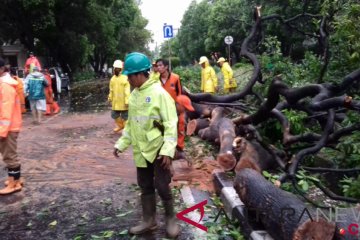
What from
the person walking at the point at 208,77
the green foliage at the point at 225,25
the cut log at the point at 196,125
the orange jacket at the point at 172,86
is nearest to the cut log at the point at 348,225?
the orange jacket at the point at 172,86

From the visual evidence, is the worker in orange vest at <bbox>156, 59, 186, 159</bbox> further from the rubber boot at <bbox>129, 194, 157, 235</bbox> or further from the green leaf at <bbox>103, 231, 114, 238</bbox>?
the green leaf at <bbox>103, 231, 114, 238</bbox>

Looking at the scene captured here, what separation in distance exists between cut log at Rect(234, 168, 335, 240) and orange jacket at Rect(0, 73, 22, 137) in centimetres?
320

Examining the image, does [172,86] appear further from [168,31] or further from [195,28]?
[195,28]

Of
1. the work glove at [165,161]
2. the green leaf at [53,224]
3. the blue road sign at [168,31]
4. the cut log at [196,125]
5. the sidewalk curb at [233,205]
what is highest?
the blue road sign at [168,31]

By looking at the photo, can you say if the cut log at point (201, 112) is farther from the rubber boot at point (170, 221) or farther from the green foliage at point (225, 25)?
the green foliage at point (225, 25)

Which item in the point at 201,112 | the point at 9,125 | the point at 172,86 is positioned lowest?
the point at 201,112

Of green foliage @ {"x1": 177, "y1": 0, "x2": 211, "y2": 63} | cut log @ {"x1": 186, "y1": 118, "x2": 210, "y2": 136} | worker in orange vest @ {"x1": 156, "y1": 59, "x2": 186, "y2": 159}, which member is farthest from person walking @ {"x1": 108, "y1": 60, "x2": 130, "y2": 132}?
green foliage @ {"x1": 177, "y1": 0, "x2": 211, "y2": 63}

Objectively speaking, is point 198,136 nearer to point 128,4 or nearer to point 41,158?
point 41,158

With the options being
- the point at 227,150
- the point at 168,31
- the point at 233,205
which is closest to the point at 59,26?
the point at 168,31

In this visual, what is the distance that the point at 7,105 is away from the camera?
5.70 meters

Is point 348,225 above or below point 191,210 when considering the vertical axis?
above

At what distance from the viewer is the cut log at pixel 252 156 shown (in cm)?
602

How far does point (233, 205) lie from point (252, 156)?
4.70ft

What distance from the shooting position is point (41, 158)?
8.05 m
